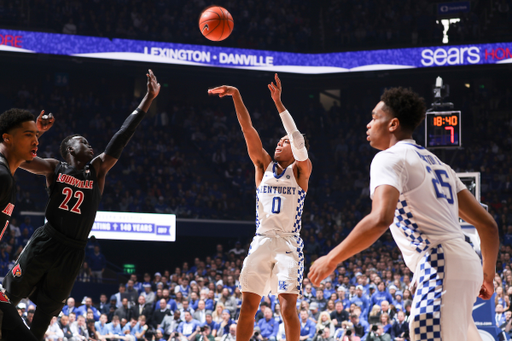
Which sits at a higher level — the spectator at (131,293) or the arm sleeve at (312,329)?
the spectator at (131,293)

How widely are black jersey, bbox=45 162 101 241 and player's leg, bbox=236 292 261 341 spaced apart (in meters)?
1.75

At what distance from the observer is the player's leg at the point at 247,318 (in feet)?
18.4

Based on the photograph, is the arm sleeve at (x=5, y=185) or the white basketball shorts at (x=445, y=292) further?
the arm sleeve at (x=5, y=185)

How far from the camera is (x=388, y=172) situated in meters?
3.12

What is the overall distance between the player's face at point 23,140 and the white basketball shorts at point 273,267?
8.27ft

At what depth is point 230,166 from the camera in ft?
80.2

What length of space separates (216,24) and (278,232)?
5.18m

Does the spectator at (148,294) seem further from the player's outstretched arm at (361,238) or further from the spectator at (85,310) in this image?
the player's outstretched arm at (361,238)

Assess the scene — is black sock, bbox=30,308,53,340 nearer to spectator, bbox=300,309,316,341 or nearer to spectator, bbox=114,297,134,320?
spectator, bbox=300,309,316,341

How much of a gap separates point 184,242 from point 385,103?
785 inches

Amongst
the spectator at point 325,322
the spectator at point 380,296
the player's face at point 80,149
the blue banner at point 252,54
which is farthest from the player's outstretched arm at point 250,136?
the blue banner at point 252,54

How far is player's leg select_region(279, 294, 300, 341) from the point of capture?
5645 mm

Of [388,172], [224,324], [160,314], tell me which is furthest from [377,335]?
[388,172]

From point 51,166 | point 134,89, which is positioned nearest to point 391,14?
point 134,89
